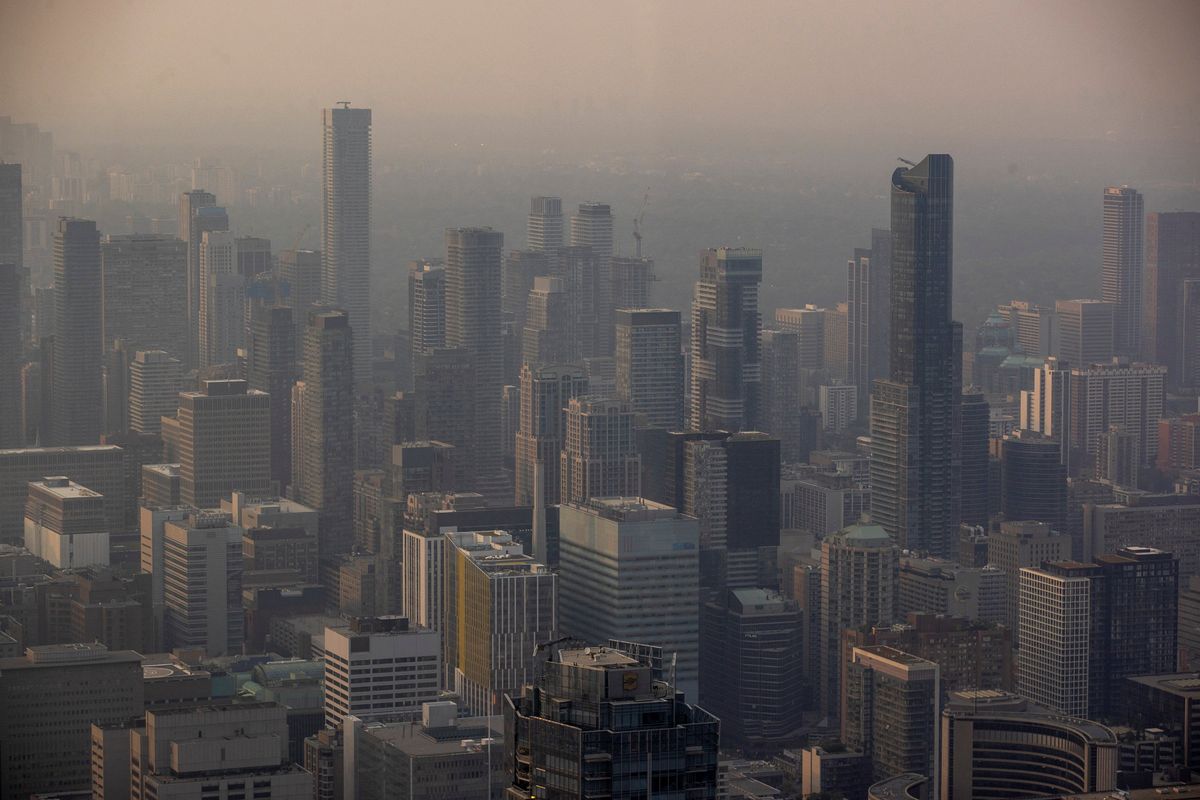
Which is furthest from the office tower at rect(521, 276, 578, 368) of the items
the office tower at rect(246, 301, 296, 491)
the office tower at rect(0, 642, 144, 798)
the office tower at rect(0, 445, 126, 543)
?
the office tower at rect(0, 642, 144, 798)

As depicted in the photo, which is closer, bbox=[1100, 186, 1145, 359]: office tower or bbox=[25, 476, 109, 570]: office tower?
bbox=[25, 476, 109, 570]: office tower

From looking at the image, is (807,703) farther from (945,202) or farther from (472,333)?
(472,333)

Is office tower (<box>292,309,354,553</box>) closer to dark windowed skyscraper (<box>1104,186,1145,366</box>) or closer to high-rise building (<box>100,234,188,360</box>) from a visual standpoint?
high-rise building (<box>100,234,188,360</box>)

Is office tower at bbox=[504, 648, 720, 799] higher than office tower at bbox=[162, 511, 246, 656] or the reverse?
higher

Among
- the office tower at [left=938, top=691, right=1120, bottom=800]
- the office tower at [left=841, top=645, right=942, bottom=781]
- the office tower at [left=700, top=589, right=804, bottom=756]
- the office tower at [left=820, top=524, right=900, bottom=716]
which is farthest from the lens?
the office tower at [left=820, top=524, right=900, bottom=716]

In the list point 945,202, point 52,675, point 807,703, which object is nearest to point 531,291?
point 945,202

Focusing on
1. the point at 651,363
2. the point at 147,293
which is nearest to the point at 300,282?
the point at 147,293
